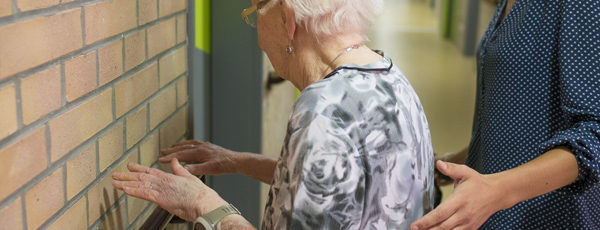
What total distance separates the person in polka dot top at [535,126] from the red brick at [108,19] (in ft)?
2.40

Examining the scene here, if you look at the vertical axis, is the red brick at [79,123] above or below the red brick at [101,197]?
above

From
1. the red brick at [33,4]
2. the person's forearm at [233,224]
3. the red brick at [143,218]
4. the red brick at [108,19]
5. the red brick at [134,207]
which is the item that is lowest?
the red brick at [143,218]

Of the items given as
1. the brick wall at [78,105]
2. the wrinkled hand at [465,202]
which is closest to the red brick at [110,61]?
the brick wall at [78,105]

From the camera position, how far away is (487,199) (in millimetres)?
1416

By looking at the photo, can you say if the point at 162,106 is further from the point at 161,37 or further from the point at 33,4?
the point at 33,4

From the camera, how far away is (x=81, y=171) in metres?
1.42

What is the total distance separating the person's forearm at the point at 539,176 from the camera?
148 centimetres

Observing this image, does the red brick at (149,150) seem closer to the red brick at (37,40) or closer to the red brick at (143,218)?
the red brick at (143,218)

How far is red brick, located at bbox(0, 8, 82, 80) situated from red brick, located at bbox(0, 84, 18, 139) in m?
0.03

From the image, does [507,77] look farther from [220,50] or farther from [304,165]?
[220,50]

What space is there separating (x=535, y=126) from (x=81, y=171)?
1.12m

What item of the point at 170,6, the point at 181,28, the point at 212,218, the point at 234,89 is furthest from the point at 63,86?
the point at 234,89

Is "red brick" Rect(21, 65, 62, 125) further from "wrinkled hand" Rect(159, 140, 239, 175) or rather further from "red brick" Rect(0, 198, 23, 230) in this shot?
"wrinkled hand" Rect(159, 140, 239, 175)

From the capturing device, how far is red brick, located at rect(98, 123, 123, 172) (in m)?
1.52
